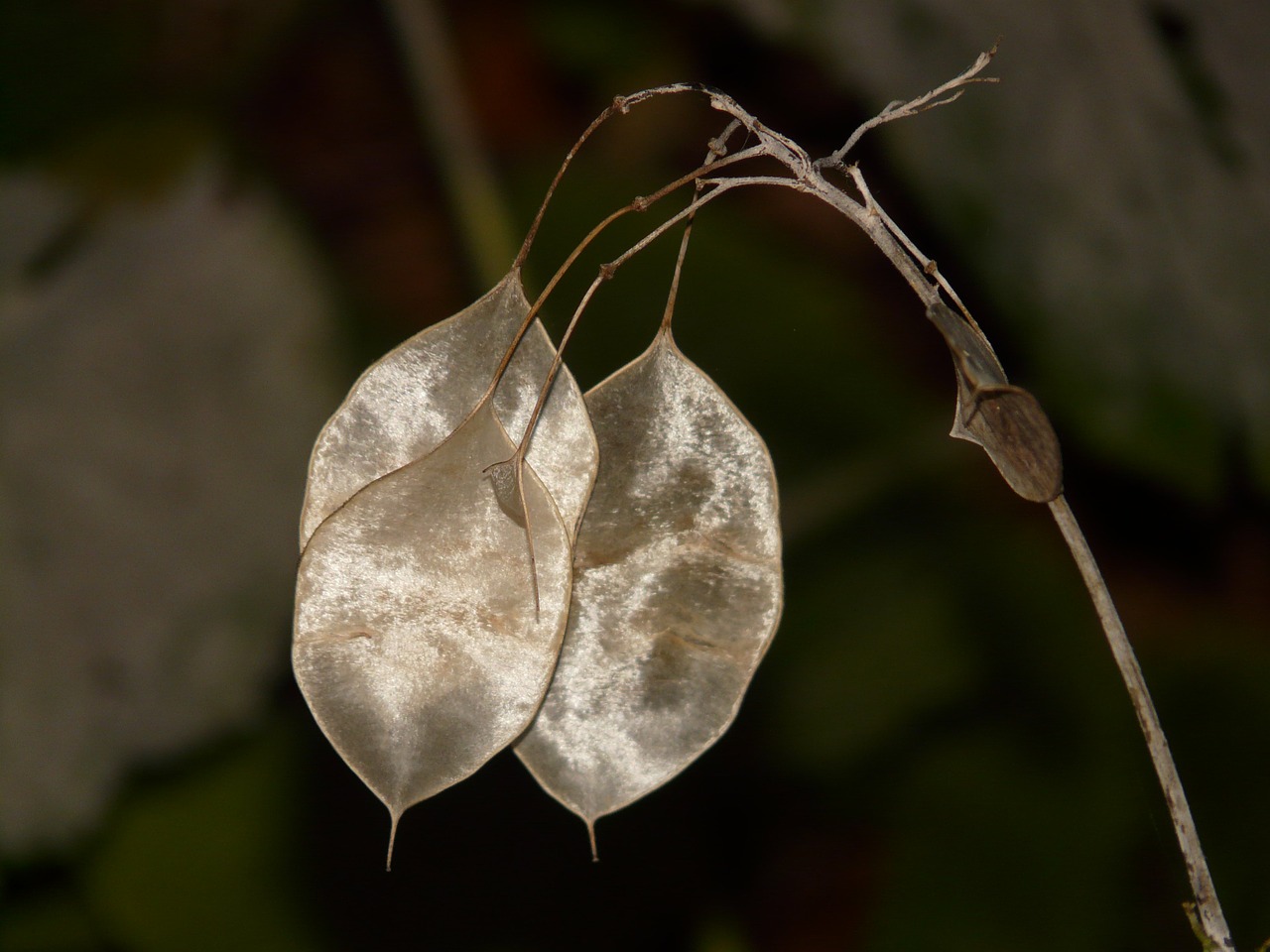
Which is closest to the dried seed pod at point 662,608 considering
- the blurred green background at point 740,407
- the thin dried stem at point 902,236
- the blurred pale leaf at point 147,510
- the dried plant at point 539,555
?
the dried plant at point 539,555

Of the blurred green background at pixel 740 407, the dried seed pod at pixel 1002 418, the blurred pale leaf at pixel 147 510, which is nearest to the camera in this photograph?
the dried seed pod at pixel 1002 418

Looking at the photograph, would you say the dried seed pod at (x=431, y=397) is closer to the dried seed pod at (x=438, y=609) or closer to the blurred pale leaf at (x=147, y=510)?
the dried seed pod at (x=438, y=609)

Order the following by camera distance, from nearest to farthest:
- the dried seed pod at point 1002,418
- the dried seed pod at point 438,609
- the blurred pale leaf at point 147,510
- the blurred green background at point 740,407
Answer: the dried seed pod at point 1002,418 → the dried seed pod at point 438,609 → the blurred green background at point 740,407 → the blurred pale leaf at point 147,510

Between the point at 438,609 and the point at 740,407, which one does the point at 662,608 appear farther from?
the point at 740,407

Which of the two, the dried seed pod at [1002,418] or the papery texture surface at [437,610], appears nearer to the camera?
the dried seed pod at [1002,418]

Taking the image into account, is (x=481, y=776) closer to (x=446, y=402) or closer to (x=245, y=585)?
(x=245, y=585)

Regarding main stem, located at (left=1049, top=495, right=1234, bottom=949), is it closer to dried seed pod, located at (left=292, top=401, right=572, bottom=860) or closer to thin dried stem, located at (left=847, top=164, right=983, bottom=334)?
thin dried stem, located at (left=847, top=164, right=983, bottom=334)

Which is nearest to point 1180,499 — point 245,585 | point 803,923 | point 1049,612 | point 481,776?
point 1049,612
